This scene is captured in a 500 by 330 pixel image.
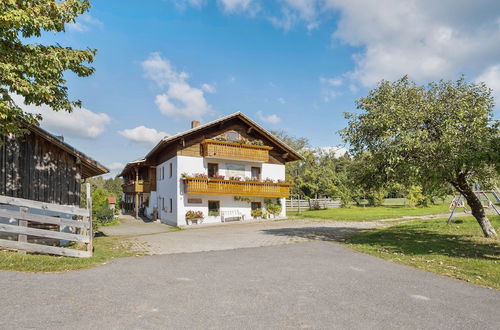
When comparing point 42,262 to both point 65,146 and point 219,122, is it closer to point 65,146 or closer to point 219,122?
point 65,146

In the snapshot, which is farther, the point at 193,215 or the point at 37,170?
the point at 193,215

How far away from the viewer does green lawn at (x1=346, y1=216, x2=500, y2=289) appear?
8509mm

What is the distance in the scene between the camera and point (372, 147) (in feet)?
44.9

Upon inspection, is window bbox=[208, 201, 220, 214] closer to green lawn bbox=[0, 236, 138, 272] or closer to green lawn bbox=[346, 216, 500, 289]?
green lawn bbox=[346, 216, 500, 289]

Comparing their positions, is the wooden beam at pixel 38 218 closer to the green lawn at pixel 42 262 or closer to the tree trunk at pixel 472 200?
the green lawn at pixel 42 262

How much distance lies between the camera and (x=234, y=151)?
26.7m

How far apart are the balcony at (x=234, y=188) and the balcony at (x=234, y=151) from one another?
2065mm

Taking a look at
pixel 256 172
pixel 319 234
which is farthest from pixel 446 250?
pixel 256 172

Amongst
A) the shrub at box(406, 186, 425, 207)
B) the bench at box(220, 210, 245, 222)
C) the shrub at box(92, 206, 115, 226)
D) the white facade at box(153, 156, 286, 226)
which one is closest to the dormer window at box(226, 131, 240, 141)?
the white facade at box(153, 156, 286, 226)

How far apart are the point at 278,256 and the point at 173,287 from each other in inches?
183

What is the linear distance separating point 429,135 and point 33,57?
13692 mm

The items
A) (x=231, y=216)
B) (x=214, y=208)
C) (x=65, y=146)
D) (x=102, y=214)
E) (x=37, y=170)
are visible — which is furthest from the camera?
(x=231, y=216)

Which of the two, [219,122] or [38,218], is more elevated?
[219,122]

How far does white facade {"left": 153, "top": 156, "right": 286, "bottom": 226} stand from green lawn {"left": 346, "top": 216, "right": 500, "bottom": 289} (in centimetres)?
1352
